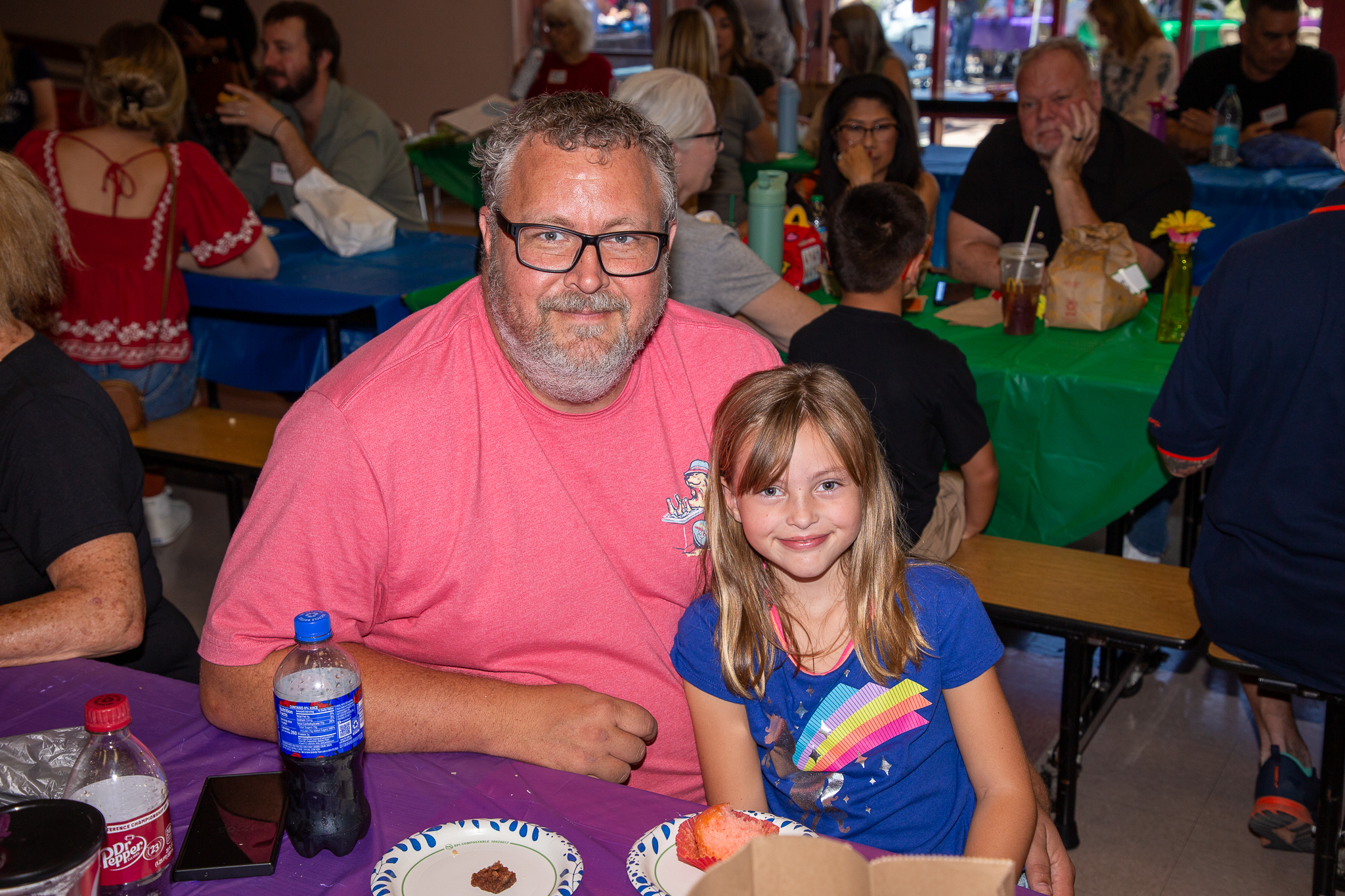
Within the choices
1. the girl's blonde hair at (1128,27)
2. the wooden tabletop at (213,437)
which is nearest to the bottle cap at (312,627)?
the wooden tabletop at (213,437)

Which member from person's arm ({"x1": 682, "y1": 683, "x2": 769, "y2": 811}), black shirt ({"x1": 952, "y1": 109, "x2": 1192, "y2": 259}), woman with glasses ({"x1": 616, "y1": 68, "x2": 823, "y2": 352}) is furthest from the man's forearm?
person's arm ({"x1": 682, "y1": 683, "x2": 769, "y2": 811})

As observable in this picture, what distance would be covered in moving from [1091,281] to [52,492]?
2564mm

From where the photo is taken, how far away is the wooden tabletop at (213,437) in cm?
317

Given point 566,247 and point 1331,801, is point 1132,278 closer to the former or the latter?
point 1331,801

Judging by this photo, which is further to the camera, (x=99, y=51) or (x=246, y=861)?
(x=99, y=51)

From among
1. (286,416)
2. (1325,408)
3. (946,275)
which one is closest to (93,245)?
(286,416)

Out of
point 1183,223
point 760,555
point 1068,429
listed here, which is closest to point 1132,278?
point 1183,223

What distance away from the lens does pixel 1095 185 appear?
11.2 ft

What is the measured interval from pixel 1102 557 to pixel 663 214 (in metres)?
1.54

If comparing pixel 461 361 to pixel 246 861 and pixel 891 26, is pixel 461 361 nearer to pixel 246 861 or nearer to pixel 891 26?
pixel 246 861

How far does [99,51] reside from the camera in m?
3.44

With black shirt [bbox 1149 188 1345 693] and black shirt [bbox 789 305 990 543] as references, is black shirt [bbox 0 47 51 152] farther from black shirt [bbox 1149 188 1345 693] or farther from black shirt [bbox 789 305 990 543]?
black shirt [bbox 1149 188 1345 693]

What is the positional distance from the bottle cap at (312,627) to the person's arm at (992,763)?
80 cm

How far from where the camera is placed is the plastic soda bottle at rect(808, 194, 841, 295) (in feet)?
11.3
